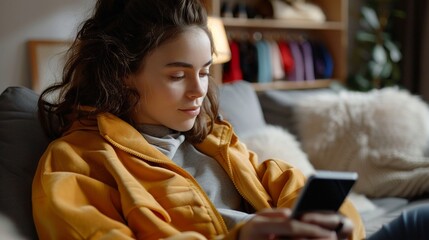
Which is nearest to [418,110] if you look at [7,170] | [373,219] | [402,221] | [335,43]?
[373,219]

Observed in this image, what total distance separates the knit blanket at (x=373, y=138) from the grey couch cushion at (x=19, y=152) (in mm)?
1262

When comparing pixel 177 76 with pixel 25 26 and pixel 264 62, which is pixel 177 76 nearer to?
pixel 25 26

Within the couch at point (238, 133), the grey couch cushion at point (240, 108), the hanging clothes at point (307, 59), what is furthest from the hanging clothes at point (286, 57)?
the grey couch cushion at point (240, 108)

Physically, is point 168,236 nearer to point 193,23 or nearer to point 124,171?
point 124,171

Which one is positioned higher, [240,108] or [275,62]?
[240,108]

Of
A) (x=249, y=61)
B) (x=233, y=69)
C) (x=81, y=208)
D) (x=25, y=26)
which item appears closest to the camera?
(x=81, y=208)

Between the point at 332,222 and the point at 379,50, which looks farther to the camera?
the point at 379,50

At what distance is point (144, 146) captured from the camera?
1231 mm

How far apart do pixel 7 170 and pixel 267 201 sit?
605mm

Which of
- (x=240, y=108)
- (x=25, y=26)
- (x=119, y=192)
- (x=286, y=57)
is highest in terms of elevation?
(x=25, y=26)

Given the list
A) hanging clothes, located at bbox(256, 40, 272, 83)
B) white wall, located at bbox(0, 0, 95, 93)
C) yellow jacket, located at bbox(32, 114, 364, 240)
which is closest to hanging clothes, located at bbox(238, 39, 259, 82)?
hanging clothes, located at bbox(256, 40, 272, 83)

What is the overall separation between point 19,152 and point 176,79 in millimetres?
404

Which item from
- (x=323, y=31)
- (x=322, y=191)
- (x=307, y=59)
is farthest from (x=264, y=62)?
(x=322, y=191)

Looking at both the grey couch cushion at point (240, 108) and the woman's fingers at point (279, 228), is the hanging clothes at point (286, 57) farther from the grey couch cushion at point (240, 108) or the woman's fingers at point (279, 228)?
the woman's fingers at point (279, 228)
